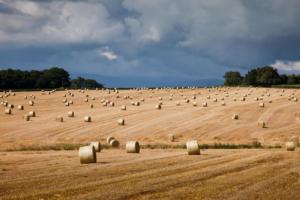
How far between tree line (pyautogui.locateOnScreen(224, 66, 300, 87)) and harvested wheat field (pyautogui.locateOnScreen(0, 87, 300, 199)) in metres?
100

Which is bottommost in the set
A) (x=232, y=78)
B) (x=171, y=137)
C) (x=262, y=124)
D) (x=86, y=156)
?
(x=171, y=137)

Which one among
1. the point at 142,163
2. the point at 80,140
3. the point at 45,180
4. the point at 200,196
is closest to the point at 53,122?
the point at 80,140

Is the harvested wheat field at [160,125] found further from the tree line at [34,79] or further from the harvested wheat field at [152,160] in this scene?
the tree line at [34,79]

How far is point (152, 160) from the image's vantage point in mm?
22188

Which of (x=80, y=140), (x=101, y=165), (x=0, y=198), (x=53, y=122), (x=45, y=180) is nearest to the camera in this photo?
(x=0, y=198)

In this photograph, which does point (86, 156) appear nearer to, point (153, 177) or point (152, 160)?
point (152, 160)

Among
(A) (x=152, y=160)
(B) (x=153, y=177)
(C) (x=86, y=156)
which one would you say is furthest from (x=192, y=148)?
(B) (x=153, y=177)

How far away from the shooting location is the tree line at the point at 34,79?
131000 millimetres

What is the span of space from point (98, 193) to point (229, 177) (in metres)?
4.81

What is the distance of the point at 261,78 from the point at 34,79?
55.7 metres

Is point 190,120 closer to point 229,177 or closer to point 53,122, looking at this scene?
point 53,122

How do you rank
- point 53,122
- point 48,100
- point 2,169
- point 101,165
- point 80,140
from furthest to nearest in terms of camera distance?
point 48,100 → point 53,122 → point 80,140 → point 101,165 → point 2,169

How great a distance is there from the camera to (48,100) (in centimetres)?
7012

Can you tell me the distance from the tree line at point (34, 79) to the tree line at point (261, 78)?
146 ft
